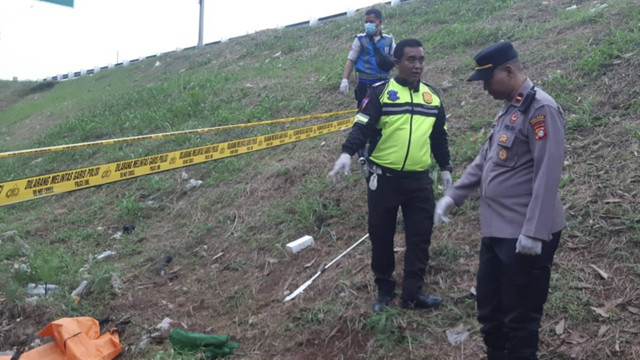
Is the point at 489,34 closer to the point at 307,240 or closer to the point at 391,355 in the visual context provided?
the point at 307,240

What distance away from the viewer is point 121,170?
5.61 m

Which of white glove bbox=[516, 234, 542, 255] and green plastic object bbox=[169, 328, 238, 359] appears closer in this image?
white glove bbox=[516, 234, 542, 255]

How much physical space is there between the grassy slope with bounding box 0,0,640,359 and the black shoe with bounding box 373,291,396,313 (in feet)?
0.32

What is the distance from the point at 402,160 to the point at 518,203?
1.19 meters

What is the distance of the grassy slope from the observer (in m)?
4.11

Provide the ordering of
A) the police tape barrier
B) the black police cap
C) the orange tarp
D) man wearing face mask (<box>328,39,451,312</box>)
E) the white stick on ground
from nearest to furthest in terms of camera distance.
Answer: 1. the black police cap
2. man wearing face mask (<box>328,39,451,312</box>)
3. the orange tarp
4. the police tape barrier
5. the white stick on ground

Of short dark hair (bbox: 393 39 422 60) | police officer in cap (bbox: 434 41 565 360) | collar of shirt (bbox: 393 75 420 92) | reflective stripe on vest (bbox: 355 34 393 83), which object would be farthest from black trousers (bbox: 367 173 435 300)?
reflective stripe on vest (bbox: 355 34 393 83)

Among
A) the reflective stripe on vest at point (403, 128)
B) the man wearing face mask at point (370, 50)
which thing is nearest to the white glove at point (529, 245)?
the reflective stripe on vest at point (403, 128)

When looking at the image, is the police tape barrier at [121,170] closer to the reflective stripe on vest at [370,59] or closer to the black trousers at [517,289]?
the reflective stripe on vest at [370,59]

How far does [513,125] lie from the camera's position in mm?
2949

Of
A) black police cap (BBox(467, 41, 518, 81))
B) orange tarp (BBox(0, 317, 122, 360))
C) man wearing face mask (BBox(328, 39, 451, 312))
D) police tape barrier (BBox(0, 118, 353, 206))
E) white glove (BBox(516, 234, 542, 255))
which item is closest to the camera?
white glove (BBox(516, 234, 542, 255))

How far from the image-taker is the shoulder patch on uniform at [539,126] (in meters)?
2.79

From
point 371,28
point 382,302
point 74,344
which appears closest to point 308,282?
point 382,302

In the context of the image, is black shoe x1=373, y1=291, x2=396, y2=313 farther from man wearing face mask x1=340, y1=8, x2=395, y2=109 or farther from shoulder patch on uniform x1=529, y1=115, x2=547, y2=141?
man wearing face mask x1=340, y1=8, x2=395, y2=109
